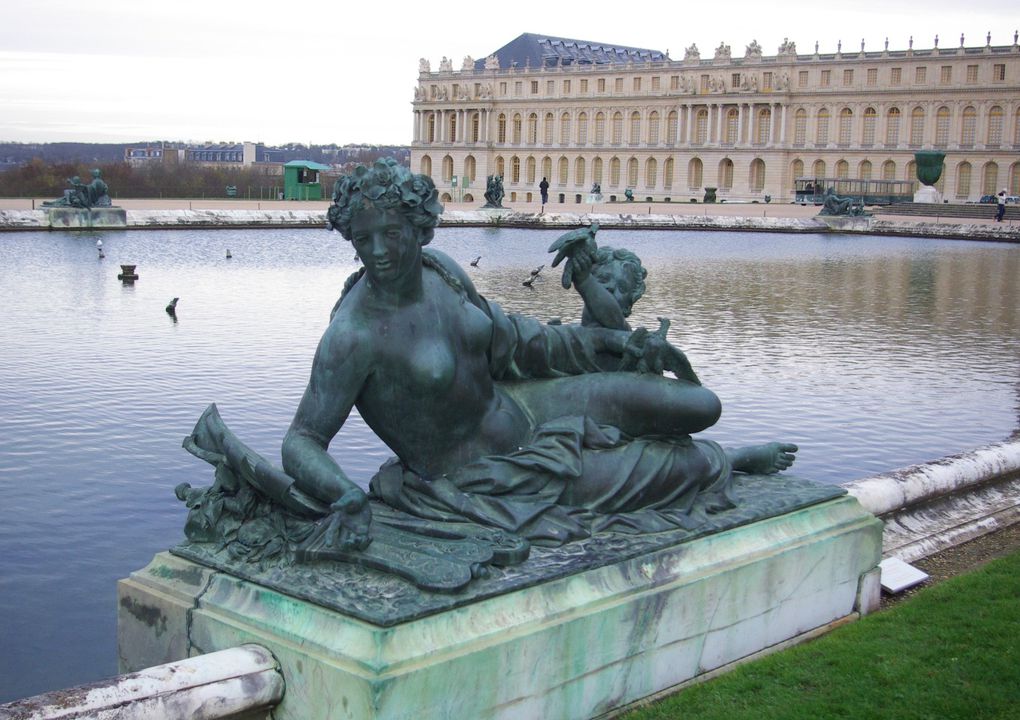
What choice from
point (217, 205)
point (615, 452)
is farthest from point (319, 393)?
point (217, 205)

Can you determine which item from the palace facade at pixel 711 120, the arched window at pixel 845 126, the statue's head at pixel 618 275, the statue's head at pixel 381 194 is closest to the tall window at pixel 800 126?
the palace facade at pixel 711 120

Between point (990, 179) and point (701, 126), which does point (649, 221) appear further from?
point (701, 126)

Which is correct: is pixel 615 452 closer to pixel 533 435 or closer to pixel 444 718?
pixel 533 435

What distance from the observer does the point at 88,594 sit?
552cm

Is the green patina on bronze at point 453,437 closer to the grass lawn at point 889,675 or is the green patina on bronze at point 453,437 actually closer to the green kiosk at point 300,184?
the grass lawn at point 889,675

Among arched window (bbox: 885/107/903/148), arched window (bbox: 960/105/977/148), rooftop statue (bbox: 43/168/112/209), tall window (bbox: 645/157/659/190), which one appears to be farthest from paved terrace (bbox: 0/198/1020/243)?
tall window (bbox: 645/157/659/190)

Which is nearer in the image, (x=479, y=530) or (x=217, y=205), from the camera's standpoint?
(x=479, y=530)

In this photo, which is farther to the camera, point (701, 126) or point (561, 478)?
point (701, 126)

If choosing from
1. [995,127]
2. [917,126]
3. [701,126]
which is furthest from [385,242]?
[701,126]

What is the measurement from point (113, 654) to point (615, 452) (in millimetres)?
2093

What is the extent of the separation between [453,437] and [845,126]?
83694 millimetres

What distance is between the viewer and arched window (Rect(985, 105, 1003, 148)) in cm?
7688

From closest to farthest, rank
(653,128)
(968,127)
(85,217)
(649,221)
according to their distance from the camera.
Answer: (85,217)
(649,221)
(968,127)
(653,128)

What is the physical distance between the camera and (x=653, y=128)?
92875 mm
